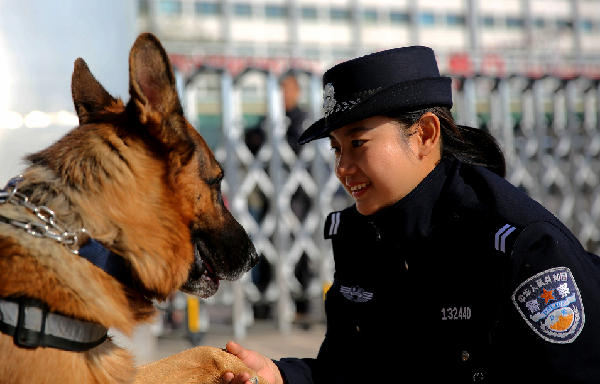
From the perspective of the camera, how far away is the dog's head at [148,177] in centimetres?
165

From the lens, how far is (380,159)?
188 centimetres

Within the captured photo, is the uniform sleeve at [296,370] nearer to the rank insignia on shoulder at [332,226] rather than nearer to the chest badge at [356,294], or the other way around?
the chest badge at [356,294]

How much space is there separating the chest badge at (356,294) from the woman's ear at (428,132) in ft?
1.58

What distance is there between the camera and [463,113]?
6414 millimetres

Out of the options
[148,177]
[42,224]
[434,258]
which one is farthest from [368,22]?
[42,224]

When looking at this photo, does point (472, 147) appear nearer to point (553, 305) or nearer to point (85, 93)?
point (553, 305)

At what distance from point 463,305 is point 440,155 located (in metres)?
0.50

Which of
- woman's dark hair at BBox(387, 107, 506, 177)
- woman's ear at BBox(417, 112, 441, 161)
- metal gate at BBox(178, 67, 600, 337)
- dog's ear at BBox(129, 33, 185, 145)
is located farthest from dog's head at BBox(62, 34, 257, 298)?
metal gate at BBox(178, 67, 600, 337)

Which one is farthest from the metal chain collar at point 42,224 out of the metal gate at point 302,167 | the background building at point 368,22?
the background building at point 368,22

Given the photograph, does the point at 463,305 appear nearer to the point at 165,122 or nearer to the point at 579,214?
the point at 165,122

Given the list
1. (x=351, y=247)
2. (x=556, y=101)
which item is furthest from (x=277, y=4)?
(x=351, y=247)

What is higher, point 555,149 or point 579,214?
point 555,149

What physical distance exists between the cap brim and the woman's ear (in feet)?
0.14

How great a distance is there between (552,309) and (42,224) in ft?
4.17
